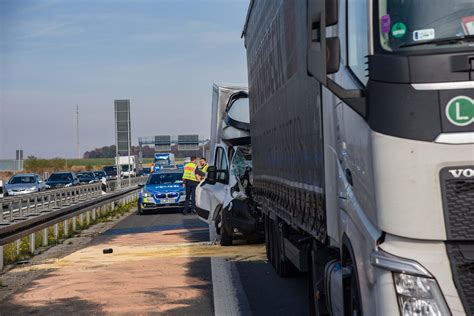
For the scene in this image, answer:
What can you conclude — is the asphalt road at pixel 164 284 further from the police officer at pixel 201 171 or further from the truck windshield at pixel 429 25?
the police officer at pixel 201 171

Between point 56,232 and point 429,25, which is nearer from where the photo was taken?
point 429,25

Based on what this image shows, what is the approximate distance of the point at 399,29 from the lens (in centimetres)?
427

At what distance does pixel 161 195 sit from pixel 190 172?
359 cm

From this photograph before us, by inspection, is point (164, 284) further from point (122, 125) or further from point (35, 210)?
point (122, 125)

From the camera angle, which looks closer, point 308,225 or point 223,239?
point 308,225

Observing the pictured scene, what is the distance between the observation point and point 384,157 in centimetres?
416

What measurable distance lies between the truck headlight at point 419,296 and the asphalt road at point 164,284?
14.7 ft

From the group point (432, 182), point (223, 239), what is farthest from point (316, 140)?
point (223, 239)

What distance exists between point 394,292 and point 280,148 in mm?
4928

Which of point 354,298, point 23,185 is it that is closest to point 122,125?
point 23,185

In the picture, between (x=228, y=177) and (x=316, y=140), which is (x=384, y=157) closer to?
(x=316, y=140)

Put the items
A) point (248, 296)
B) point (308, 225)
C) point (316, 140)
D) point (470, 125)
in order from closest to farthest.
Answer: point (470, 125) → point (316, 140) → point (308, 225) → point (248, 296)

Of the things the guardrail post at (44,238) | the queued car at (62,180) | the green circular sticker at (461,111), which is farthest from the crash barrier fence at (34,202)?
the queued car at (62,180)

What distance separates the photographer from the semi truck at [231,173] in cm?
1459
